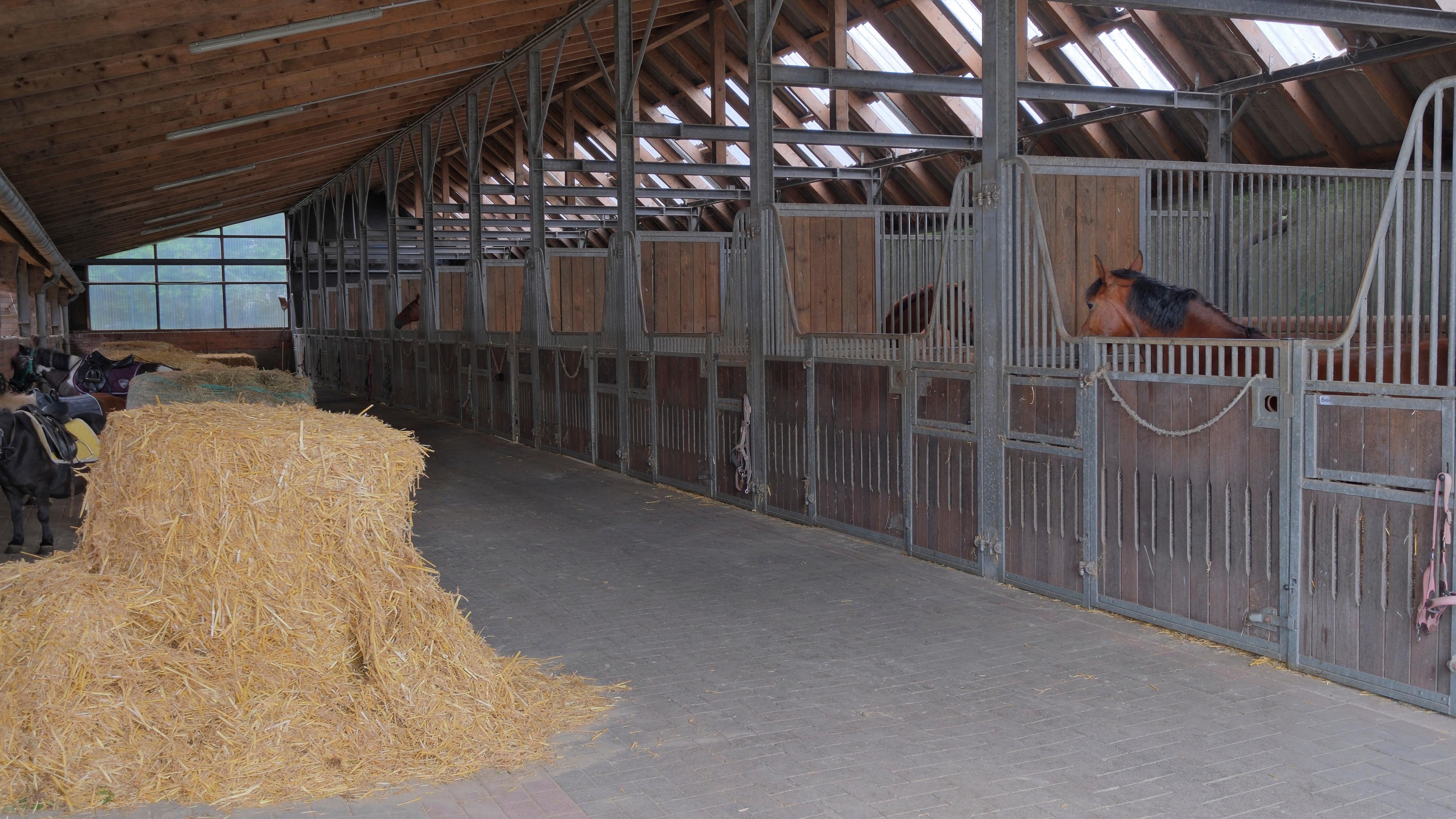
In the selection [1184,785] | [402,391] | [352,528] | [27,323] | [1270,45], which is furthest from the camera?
[402,391]

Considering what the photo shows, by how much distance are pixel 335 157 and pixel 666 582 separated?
16667mm

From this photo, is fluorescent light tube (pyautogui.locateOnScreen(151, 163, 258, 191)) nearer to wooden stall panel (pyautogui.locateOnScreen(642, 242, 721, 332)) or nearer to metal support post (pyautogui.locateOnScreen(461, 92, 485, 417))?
metal support post (pyautogui.locateOnScreen(461, 92, 485, 417))

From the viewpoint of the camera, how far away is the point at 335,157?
19.9 metres

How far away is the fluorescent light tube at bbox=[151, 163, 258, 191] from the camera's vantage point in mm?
15406

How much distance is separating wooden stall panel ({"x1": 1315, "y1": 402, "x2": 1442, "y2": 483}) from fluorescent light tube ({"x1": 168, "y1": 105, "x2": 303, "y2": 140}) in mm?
10949

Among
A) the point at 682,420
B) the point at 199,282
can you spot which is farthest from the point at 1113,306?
the point at 199,282

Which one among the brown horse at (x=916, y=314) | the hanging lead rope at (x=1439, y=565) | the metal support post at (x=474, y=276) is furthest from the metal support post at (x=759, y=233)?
the metal support post at (x=474, y=276)

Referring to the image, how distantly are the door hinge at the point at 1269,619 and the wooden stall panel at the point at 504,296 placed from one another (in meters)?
12.2

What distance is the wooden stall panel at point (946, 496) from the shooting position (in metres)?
5.66

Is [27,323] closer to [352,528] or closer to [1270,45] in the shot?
[352,528]

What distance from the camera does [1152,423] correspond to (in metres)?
4.54

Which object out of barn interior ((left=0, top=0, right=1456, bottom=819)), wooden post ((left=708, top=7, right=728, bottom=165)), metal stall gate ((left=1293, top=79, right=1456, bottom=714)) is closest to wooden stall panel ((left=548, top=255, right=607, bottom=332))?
barn interior ((left=0, top=0, right=1456, bottom=819))

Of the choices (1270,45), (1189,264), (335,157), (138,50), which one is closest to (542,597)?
(1189,264)

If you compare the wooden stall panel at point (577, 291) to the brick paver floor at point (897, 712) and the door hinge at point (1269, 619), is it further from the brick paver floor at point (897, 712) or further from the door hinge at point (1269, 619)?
the door hinge at point (1269, 619)
